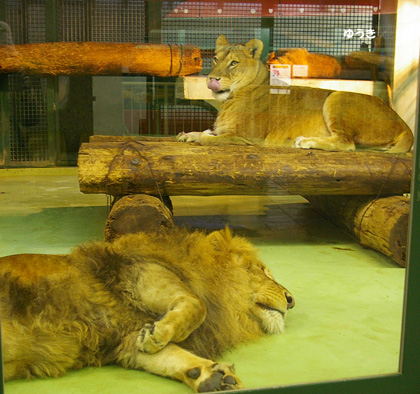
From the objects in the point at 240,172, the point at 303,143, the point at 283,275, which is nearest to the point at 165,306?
the point at 283,275

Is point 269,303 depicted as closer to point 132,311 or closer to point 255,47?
point 132,311

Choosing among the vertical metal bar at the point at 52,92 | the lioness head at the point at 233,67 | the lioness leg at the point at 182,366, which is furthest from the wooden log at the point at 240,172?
the lioness leg at the point at 182,366

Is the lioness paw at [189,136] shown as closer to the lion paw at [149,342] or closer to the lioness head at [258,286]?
the lioness head at [258,286]

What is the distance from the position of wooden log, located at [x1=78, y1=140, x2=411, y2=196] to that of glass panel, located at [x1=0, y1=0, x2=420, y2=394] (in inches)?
4.4

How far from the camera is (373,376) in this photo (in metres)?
2.09

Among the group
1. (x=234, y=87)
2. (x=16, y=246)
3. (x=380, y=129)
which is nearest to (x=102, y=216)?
(x=16, y=246)

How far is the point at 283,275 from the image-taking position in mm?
3053

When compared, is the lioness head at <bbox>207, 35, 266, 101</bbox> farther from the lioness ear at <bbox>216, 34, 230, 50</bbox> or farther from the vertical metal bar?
the vertical metal bar

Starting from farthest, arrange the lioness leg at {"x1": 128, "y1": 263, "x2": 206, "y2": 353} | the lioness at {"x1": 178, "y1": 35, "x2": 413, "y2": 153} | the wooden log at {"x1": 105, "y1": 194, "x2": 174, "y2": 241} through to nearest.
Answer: the wooden log at {"x1": 105, "y1": 194, "x2": 174, "y2": 241}
the lioness at {"x1": 178, "y1": 35, "x2": 413, "y2": 153}
the lioness leg at {"x1": 128, "y1": 263, "x2": 206, "y2": 353}

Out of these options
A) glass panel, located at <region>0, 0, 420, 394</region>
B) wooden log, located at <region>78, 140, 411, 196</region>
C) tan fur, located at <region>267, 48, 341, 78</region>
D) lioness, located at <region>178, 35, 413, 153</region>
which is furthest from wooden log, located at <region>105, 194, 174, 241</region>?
tan fur, located at <region>267, 48, 341, 78</region>

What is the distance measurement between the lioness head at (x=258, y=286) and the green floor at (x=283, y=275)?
0.27 ft

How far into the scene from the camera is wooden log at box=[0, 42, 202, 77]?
7.32 feet

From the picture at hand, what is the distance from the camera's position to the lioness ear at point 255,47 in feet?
8.31

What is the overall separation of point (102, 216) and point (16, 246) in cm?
76
